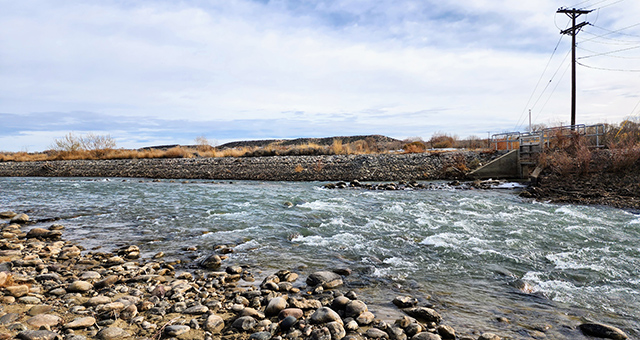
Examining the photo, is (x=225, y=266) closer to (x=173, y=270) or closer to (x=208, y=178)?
(x=173, y=270)

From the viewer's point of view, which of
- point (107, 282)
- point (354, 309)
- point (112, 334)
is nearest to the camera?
point (112, 334)

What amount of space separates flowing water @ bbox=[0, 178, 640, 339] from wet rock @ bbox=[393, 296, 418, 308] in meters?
0.13

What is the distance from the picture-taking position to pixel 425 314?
336 centimetres

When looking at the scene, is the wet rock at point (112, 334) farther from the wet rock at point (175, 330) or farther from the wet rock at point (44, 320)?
the wet rock at point (44, 320)

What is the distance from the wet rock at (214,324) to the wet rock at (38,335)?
113 centimetres

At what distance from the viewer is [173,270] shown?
469 cm

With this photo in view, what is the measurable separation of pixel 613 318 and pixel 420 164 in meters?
17.6

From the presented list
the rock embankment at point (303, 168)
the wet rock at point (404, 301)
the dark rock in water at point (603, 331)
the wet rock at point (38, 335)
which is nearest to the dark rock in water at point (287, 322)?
the wet rock at point (404, 301)

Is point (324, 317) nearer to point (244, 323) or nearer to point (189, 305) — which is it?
point (244, 323)

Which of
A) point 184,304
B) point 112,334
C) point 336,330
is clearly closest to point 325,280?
point 336,330

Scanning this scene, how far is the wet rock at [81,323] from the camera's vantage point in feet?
9.56

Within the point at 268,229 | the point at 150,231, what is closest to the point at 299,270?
the point at 268,229

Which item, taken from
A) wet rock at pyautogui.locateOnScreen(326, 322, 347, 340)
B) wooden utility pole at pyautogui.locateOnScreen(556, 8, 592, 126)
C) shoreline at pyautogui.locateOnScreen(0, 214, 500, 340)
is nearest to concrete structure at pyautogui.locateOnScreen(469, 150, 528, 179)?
wooden utility pole at pyautogui.locateOnScreen(556, 8, 592, 126)

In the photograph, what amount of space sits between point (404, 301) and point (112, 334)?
2.75 meters
